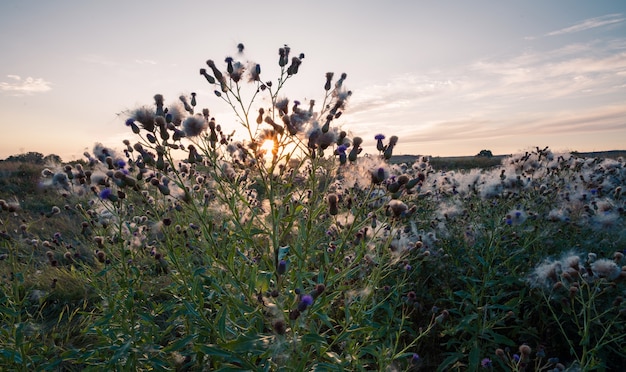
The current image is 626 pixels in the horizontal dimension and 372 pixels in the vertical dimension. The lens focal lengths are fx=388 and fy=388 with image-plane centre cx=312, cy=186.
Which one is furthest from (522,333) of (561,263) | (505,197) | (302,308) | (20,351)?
(20,351)

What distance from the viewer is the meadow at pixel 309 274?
218cm

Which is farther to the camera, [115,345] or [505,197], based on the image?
[505,197]

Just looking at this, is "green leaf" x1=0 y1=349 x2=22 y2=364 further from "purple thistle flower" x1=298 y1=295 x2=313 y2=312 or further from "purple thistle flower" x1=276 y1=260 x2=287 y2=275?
"purple thistle flower" x1=298 y1=295 x2=313 y2=312

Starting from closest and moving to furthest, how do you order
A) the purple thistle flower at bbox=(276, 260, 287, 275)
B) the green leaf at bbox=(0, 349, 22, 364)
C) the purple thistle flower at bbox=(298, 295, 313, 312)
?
the purple thistle flower at bbox=(298, 295, 313, 312) < the purple thistle flower at bbox=(276, 260, 287, 275) < the green leaf at bbox=(0, 349, 22, 364)

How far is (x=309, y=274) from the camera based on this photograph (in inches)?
97.7

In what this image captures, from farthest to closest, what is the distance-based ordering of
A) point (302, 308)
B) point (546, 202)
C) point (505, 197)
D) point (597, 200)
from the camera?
point (546, 202) < point (597, 200) < point (505, 197) < point (302, 308)

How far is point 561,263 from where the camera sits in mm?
2822

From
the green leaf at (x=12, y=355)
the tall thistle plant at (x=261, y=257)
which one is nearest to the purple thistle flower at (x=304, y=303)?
the tall thistle plant at (x=261, y=257)

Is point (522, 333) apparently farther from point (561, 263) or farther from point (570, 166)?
point (570, 166)

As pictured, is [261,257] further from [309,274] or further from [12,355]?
[12,355]

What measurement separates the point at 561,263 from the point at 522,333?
2.19 ft

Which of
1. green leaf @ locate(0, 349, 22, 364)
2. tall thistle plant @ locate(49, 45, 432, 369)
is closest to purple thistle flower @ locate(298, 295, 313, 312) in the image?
tall thistle plant @ locate(49, 45, 432, 369)

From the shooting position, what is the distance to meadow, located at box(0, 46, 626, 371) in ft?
7.16

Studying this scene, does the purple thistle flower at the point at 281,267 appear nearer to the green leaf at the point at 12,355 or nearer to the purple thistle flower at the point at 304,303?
the purple thistle flower at the point at 304,303
